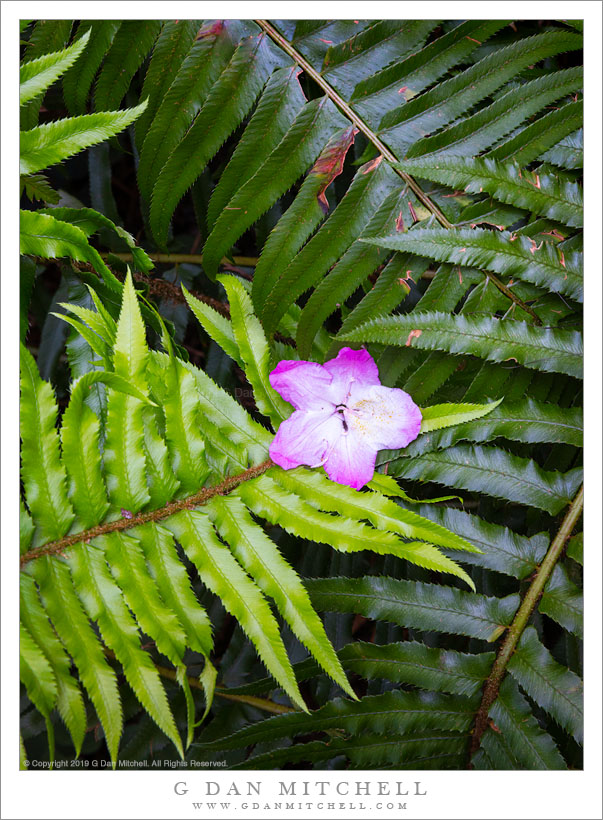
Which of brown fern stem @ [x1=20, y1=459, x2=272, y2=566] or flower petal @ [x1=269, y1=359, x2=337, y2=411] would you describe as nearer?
brown fern stem @ [x1=20, y1=459, x2=272, y2=566]

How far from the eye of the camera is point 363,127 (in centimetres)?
110

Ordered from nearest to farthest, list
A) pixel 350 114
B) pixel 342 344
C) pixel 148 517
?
1. pixel 148 517
2. pixel 350 114
3. pixel 342 344

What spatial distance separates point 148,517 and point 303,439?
0.31 meters

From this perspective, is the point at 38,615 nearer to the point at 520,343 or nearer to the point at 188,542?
the point at 188,542

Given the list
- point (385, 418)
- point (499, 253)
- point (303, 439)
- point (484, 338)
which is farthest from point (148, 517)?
point (499, 253)

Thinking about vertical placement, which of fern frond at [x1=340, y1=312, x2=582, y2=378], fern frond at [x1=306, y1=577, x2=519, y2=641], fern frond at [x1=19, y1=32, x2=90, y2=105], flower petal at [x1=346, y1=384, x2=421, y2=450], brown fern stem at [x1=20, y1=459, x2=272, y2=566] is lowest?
fern frond at [x1=306, y1=577, x2=519, y2=641]

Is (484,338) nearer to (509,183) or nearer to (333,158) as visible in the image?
(509,183)

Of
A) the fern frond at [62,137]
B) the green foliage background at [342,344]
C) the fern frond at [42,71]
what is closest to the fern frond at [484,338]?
the green foliage background at [342,344]

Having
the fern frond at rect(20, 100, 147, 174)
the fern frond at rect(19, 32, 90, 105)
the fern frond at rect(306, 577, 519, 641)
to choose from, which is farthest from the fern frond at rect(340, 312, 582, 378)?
the fern frond at rect(19, 32, 90, 105)

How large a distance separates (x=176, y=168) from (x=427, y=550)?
873 millimetres

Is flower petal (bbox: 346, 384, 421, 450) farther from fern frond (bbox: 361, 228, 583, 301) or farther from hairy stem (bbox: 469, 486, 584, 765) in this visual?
hairy stem (bbox: 469, 486, 584, 765)

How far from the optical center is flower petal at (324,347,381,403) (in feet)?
3.62

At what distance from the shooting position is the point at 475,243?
1.05 metres

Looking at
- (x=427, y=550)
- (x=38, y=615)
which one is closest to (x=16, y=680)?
(x=38, y=615)
